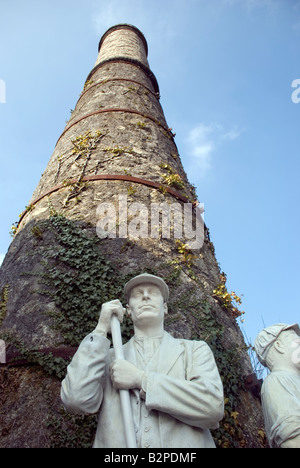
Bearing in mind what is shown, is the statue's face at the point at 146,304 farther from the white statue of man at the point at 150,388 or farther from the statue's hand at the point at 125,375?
the statue's hand at the point at 125,375

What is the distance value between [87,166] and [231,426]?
3.61m

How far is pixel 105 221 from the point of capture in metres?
4.46

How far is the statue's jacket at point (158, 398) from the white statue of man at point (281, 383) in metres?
0.33

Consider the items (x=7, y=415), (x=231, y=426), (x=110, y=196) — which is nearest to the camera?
(x=7, y=415)

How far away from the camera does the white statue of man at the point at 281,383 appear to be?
2021mm

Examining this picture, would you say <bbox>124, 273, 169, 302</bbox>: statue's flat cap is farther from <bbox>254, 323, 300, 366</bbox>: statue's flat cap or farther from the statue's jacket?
Result: <bbox>254, 323, 300, 366</bbox>: statue's flat cap

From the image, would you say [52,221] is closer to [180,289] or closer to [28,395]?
[180,289]

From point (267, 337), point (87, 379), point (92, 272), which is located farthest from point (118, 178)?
point (87, 379)

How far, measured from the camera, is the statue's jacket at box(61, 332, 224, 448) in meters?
1.96

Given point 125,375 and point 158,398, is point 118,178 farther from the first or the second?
point 158,398

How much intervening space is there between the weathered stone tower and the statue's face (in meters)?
0.96

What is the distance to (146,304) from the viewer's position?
250 cm

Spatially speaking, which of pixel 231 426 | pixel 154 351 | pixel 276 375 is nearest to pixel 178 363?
pixel 154 351

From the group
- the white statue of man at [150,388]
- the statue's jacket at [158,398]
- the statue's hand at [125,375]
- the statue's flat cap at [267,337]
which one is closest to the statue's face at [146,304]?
the white statue of man at [150,388]
